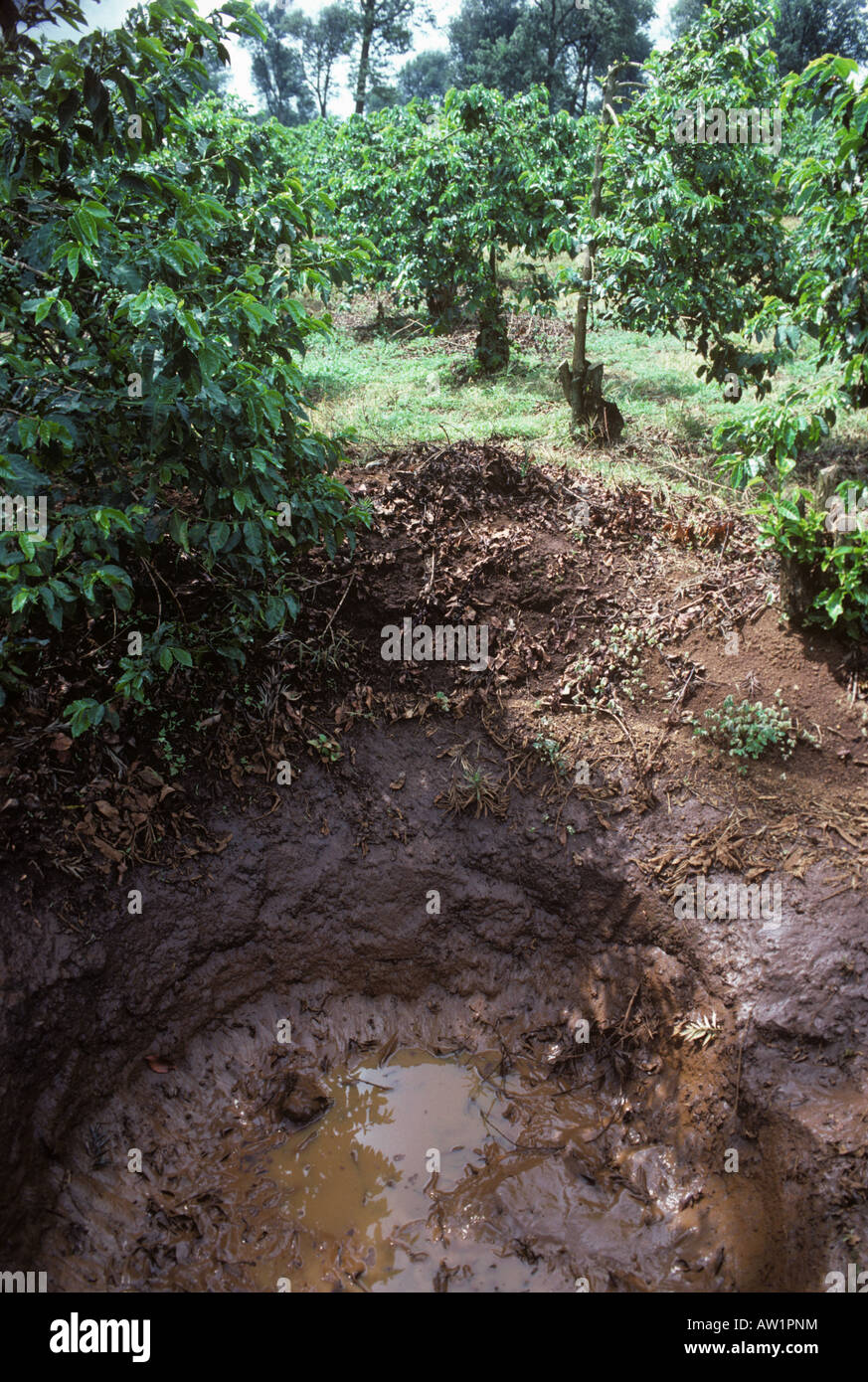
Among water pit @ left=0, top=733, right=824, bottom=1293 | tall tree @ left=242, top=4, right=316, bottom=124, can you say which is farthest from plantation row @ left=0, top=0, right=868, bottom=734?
tall tree @ left=242, top=4, right=316, bottom=124

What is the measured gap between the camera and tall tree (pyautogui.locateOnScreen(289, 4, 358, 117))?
29.0 meters

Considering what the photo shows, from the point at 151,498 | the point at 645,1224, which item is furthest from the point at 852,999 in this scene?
the point at 151,498

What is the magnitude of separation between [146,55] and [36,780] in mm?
3069

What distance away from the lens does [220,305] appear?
3080 millimetres

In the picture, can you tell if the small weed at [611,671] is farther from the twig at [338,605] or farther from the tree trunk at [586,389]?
the tree trunk at [586,389]

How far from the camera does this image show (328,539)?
14.3 feet

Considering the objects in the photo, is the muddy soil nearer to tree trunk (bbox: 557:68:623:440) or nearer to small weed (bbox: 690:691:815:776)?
small weed (bbox: 690:691:815:776)

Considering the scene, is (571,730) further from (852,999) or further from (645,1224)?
(645,1224)

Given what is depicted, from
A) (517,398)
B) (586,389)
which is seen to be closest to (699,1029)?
(586,389)

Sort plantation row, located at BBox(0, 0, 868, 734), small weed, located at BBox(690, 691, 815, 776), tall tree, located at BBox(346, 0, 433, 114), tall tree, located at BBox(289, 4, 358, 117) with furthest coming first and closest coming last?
1. tall tree, located at BBox(289, 4, 358, 117)
2. tall tree, located at BBox(346, 0, 433, 114)
3. small weed, located at BBox(690, 691, 815, 776)
4. plantation row, located at BBox(0, 0, 868, 734)

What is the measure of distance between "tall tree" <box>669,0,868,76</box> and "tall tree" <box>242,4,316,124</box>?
1584 centimetres

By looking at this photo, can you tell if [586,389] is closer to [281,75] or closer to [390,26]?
[390,26]

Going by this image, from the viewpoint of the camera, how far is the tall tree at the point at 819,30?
80.2 ft

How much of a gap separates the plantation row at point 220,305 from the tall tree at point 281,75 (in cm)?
3107
